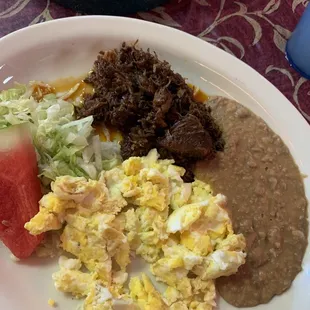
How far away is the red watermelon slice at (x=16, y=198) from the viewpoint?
6.70ft

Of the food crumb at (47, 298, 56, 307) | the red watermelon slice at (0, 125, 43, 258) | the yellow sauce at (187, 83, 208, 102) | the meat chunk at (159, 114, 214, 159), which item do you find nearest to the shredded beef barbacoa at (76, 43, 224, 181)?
the meat chunk at (159, 114, 214, 159)

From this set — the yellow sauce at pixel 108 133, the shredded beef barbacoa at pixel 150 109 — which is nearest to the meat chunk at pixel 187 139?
the shredded beef barbacoa at pixel 150 109

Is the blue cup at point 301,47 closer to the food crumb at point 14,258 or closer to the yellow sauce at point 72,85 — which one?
the yellow sauce at point 72,85

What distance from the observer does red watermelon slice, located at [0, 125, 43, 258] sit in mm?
2041

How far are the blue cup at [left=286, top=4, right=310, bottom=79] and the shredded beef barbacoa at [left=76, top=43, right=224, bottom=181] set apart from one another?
696 millimetres

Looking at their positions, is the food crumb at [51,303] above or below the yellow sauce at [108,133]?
below

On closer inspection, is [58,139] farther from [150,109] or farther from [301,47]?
[301,47]

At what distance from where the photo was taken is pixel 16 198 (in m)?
2.06

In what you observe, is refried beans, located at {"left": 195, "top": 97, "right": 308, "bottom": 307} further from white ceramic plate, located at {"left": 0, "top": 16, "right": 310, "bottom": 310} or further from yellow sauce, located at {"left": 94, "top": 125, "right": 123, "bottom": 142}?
yellow sauce, located at {"left": 94, "top": 125, "right": 123, "bottom": 142}

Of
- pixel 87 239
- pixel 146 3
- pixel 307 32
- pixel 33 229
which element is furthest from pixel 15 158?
pixel 307 32

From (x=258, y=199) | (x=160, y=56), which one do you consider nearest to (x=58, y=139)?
(x=160, y=56)

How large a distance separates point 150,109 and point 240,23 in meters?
0.95

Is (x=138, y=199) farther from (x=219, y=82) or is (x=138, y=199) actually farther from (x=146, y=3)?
(x=146, y=3)

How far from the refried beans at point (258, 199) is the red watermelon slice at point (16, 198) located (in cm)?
73
